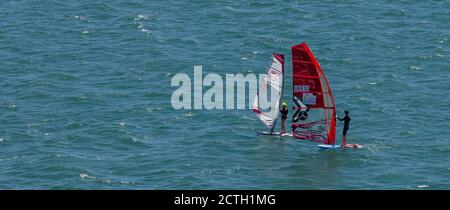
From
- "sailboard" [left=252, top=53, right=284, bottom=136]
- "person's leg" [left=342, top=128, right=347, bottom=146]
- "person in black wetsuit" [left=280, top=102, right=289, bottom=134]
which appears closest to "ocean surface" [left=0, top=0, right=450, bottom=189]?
"person's leg" [left=342, top=128, right=347, bottom=146]

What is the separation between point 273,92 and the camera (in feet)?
241

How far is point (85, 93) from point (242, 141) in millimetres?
17295

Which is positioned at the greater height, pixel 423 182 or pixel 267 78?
pixel 267 78

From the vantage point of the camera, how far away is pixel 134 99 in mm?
82750

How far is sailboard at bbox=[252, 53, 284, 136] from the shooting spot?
72.2 m

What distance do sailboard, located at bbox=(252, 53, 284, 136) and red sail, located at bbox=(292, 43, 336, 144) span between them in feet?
7.22

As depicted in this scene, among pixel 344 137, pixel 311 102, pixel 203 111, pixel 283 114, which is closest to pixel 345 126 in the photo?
pixel 344 137

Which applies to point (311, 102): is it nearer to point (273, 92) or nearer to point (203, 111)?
point (273, 92)

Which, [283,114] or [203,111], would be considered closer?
[283,114]

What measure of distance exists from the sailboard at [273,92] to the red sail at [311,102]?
2200 mm

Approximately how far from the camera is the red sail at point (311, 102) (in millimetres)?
68875

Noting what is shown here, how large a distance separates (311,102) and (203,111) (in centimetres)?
1241
